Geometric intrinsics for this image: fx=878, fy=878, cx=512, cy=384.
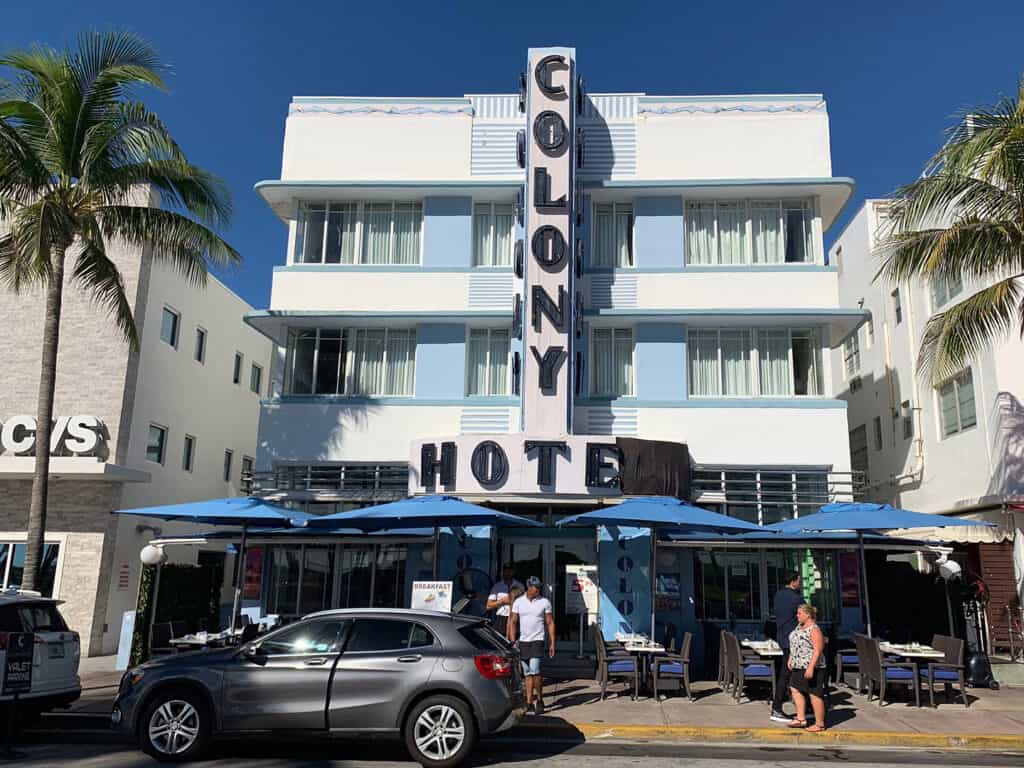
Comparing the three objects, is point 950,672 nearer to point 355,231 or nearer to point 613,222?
point 613,222

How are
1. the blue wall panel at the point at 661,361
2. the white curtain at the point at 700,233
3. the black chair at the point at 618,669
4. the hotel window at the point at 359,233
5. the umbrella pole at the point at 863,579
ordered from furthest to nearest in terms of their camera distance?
the hotel window at the point at 359,233 → the white curtain at the point at 700,233 → the blue wall panel at the point at 661,361 → the umbrella pole at the point at 863,579 → the black chair at the point at 618,669

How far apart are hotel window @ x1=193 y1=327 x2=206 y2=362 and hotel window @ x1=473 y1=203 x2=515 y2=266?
9440mm

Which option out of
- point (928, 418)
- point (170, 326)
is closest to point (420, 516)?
point (170, 326)

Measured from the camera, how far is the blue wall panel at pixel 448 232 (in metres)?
20.3

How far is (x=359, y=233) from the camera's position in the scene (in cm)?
2070

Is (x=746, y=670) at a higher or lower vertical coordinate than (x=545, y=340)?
lower

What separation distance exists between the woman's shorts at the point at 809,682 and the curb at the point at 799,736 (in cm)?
50

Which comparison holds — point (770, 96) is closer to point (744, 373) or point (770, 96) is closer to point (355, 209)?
point (744, 373)

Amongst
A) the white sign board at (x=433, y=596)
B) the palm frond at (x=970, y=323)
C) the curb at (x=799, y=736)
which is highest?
the palm frond at (x=970, y=323)

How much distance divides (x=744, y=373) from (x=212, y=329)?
15.4 m

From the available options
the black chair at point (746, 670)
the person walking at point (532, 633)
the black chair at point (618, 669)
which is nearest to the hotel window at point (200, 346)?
the person walking at point (532, 633)

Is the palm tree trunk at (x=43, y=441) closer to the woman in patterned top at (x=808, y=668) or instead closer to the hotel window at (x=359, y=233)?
the hotel window at (x=359, y=233)

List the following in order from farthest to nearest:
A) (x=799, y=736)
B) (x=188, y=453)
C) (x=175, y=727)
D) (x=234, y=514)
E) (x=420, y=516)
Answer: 1. (x=188, y=453)
2. (x=234, y=514)
3. (x=420, y=516)
4. (x=799, y=736)
5. (x=175, y=727)

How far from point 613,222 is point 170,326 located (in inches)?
477
